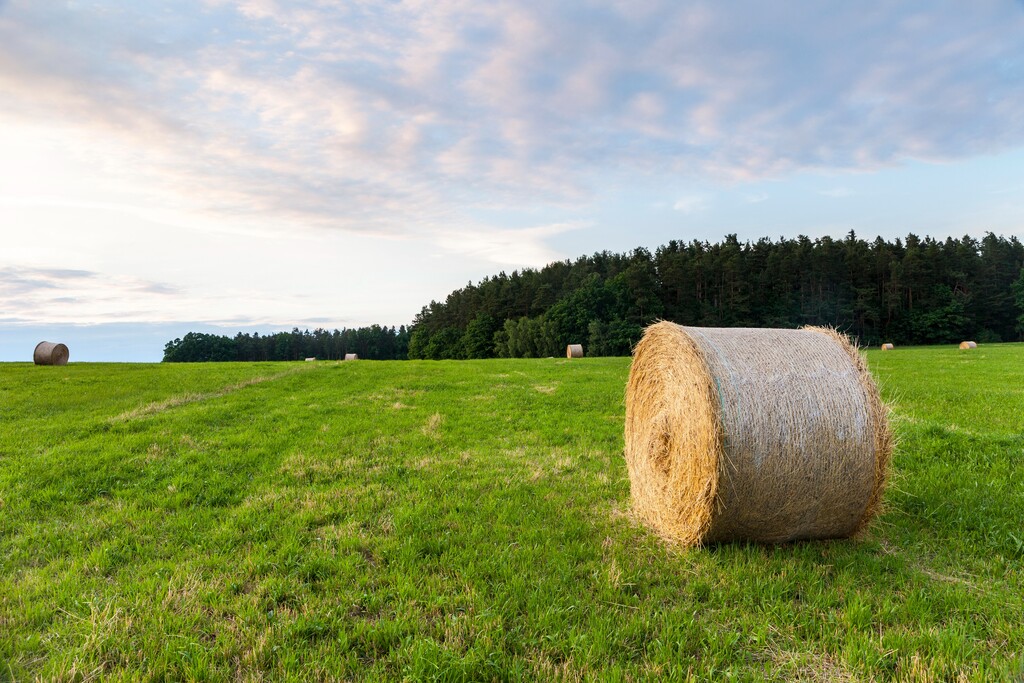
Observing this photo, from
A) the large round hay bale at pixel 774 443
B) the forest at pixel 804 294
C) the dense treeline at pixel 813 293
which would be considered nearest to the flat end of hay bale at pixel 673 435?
the large round hay bale at pixel 774 443

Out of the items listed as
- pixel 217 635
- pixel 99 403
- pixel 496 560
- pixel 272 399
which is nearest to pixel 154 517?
pixel 217 635

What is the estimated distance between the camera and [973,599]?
4.57m

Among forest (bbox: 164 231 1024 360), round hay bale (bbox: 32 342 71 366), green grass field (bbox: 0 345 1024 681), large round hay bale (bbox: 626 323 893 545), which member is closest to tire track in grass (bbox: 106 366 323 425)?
green grass field (bbox: 0 345 1024 681)

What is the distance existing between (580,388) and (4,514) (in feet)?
47.7

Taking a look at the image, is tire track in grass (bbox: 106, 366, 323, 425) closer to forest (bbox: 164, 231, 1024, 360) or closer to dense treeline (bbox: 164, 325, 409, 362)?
forest (bbox: 164, 231, 1024, 360)

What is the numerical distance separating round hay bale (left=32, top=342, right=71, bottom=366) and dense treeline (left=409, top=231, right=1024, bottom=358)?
47344 millimetres

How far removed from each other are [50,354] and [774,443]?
3409 centimetres

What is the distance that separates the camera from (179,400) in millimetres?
17594

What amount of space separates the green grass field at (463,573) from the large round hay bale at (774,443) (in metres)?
0.38

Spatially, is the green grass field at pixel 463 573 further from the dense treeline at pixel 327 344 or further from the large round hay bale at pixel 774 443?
the dense treeline at pixel 327 344

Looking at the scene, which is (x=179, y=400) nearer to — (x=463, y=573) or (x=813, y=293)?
(x=463, y=573)

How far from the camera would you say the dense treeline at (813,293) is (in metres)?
67.4

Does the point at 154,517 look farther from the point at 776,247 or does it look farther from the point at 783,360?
the point at 776,247

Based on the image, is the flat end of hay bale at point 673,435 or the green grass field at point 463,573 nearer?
the green grass field at point 463,573
